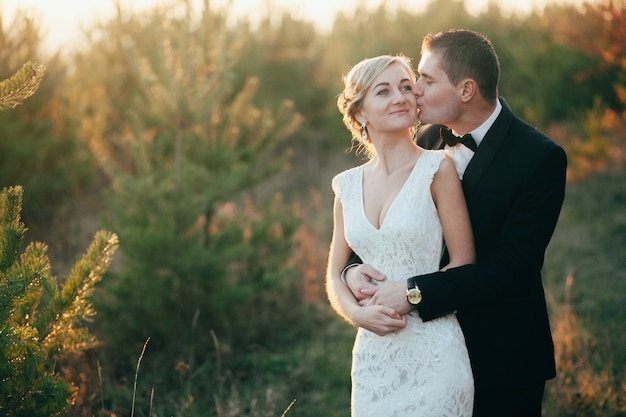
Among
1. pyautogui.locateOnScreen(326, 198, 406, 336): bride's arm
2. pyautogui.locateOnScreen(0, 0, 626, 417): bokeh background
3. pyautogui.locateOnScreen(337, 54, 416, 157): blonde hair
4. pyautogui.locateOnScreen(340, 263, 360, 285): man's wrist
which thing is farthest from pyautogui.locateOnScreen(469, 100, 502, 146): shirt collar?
pyautogui.locateOnScreen(0, 0, 626, 417): bokeh background

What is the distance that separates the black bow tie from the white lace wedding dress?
263 mm

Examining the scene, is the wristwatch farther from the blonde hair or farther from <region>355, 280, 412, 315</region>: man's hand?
the blonde hair

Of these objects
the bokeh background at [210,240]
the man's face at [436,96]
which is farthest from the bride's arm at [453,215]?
the bokeh background at [210,240]

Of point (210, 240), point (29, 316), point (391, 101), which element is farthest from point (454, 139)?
point (210, 240)

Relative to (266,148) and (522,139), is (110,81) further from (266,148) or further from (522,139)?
(522,139)

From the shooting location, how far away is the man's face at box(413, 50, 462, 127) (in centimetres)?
317

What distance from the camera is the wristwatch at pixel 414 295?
9.12ft

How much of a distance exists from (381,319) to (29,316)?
1715 mm

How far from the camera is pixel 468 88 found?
3135 mm

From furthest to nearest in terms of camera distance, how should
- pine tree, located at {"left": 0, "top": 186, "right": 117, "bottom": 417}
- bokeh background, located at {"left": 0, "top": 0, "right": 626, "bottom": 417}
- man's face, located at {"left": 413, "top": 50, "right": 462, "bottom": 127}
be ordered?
bokeh background, located at {"left": 0, "top": 0, "right": 626, "bottom": 417} → man's face, located at {"left": 413, "top": 50, "right": 462, "bottom": 127} → pine tree, located at {"left": 0, "top": 186, "right": 117, "bottom": 417}

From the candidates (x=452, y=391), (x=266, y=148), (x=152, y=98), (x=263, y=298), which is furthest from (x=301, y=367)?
(x=452, y=391)

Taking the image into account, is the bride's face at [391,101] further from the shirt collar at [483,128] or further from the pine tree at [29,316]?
the pine tree at [29,316]

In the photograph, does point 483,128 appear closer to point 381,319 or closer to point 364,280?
point 364,280

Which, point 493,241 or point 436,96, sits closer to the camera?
point 493,241
